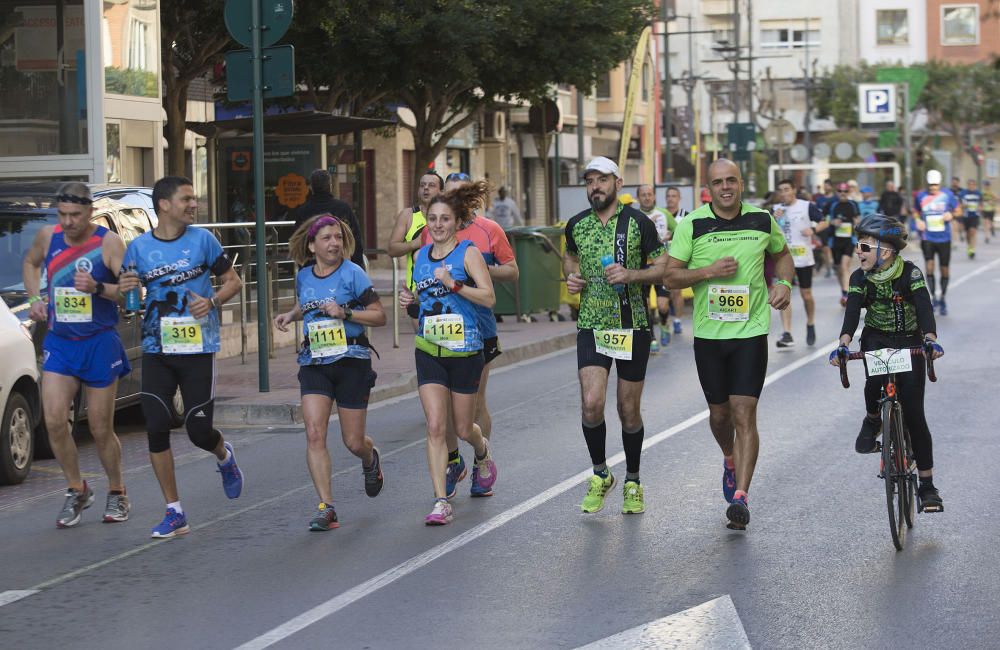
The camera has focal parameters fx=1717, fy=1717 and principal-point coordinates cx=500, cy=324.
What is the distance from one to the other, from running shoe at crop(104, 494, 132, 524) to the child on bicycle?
3.83m

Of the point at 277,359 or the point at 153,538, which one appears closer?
the point at 153,538

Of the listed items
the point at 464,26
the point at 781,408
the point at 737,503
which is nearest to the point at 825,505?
the point at 737,503

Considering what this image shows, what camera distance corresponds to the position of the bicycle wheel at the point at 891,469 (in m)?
7.84

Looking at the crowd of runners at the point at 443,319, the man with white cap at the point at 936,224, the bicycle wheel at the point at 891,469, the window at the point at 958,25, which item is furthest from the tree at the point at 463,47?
the window at the point at 958,25

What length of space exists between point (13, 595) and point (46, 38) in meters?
13.0

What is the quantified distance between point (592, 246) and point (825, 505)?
6.24 ft

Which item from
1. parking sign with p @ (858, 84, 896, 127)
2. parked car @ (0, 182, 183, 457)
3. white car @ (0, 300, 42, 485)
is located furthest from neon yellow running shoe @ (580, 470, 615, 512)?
parking sign with p @ (858, 84, 896, 127)

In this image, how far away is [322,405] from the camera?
28.3ft

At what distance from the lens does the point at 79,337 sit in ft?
29.5

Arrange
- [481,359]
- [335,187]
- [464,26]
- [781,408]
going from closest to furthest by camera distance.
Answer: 1. [481,359]
2. [781,408]
3. [464,26]
4. [335,187]

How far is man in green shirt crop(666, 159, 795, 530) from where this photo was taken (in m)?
8.49

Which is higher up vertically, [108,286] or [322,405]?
[108,286]

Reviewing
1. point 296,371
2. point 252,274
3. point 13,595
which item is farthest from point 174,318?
point 252,274

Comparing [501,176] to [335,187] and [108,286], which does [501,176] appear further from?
[108,286]
